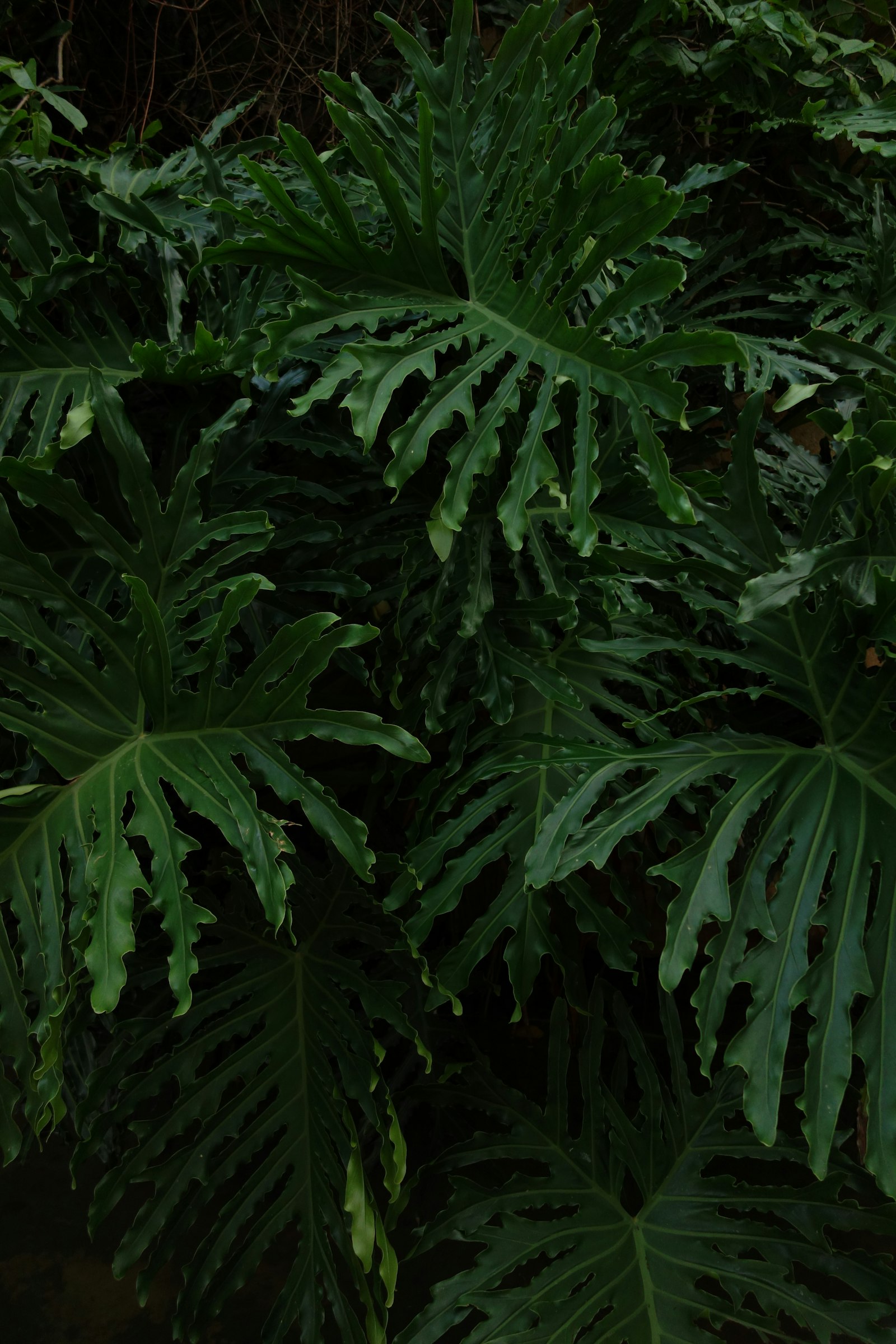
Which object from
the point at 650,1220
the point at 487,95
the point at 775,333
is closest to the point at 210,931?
the point at 650,1220

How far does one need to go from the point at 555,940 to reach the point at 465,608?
17.6 inches

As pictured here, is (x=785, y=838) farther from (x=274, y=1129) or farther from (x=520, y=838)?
(x=274, y=1129)

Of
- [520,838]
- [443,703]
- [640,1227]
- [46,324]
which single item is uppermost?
[46,324]

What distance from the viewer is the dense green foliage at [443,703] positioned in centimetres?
106

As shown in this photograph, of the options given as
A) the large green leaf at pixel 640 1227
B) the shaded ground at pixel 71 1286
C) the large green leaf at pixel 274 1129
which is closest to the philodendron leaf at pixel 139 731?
the large green leaf at pixel 274 1129

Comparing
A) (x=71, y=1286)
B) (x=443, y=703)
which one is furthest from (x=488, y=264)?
(x=71, y=1286)

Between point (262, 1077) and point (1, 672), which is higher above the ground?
point (1, 672)

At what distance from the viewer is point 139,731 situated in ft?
3.89

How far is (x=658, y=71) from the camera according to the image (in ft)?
6.53

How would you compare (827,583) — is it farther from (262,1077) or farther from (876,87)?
(876,87)

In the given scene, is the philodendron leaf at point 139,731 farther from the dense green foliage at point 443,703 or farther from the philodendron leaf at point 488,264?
the philodendron leaf at point 488,264

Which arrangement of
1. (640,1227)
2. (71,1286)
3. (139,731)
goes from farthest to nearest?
(71,1286) < (640,1227) < (139,731)

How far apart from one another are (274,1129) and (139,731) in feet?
1.84

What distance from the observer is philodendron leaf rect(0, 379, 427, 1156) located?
104cm
